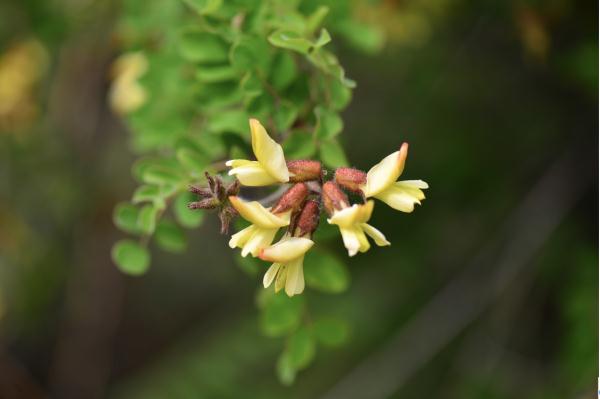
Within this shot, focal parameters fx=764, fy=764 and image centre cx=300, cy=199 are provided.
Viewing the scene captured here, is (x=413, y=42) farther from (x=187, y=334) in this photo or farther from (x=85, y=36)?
(x=187, y=334)

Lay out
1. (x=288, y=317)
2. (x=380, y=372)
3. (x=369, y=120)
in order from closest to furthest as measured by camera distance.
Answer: (x=288, y=317) → (x=380, y=372) → (x=369, y=120)

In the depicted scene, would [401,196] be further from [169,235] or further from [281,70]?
[169,235]

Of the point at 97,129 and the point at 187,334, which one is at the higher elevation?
the point at 97,129

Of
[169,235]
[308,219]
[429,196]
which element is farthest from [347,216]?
[429,196]

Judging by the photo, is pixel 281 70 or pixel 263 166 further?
pixel 281 70

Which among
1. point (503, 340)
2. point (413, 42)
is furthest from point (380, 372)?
point (413, 42)

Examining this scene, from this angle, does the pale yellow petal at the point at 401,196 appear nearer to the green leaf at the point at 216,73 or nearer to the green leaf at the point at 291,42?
the green leaf at the point at 291,42

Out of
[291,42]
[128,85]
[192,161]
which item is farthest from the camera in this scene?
[128,85]
